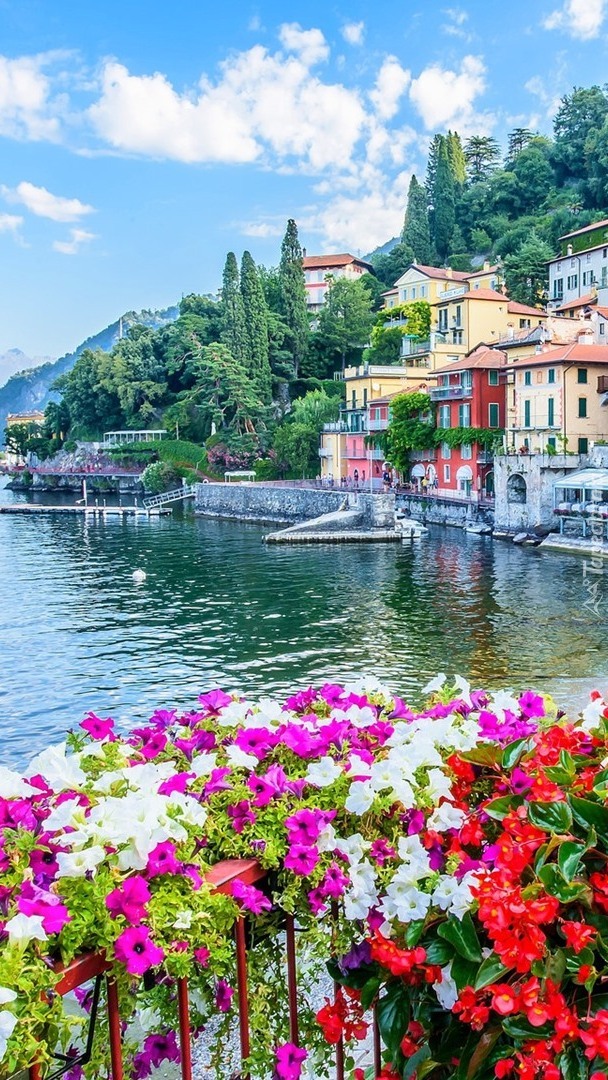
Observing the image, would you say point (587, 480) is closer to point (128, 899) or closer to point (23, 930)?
point (128, 899)

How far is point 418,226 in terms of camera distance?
91.7 metres

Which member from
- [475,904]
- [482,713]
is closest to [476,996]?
[475,904]

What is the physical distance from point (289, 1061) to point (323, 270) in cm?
11216

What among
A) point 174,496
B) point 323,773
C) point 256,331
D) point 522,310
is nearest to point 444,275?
point 522,310

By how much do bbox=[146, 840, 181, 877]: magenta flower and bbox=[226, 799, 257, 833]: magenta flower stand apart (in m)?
0.34

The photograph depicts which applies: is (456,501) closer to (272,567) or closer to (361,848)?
(272,567)

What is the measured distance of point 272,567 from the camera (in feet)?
125

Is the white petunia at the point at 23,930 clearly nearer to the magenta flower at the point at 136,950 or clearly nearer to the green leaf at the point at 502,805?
the magenta flower at the point at 136,950

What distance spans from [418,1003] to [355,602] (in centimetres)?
2729

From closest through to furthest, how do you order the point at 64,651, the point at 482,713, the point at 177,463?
1. the point at 482,713
2. the point at 64,651
3. the point at 177,463

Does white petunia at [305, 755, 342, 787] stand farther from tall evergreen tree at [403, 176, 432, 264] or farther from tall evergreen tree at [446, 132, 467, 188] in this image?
tall evergreen tree at [446, 132, 467, 188]

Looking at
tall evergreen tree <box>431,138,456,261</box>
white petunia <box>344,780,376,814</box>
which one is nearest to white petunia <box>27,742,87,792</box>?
white petunia <box>344,780,376,814</box>

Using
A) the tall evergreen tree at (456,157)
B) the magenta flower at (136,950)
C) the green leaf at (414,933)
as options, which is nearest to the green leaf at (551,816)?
the green leaf at (414,933)

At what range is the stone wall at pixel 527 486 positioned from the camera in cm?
4394
